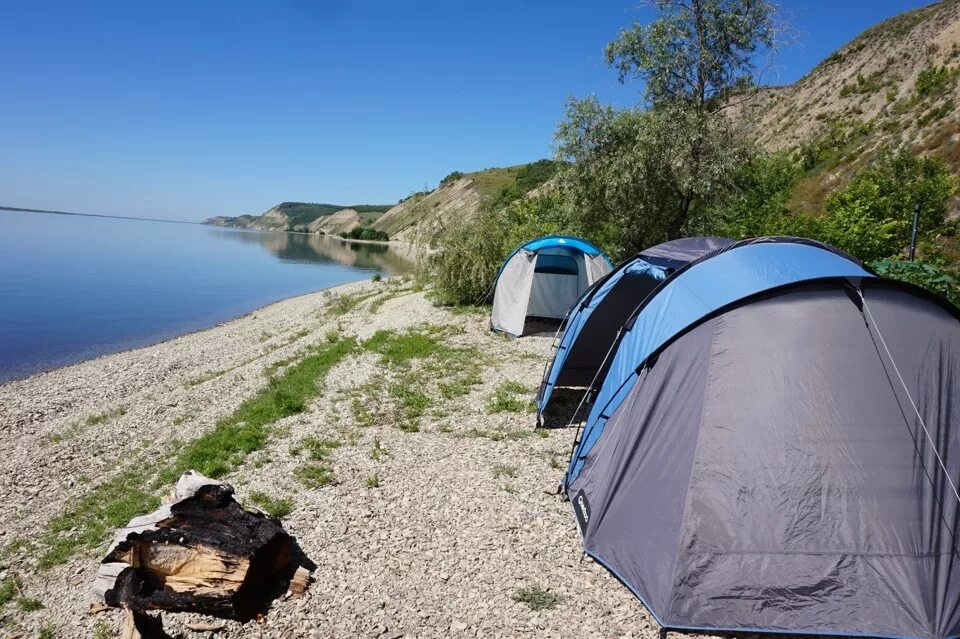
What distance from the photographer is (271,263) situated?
7638 centimetres

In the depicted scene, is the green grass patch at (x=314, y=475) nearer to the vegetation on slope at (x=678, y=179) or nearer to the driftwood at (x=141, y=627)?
the driftwood at (x=141, y=627)

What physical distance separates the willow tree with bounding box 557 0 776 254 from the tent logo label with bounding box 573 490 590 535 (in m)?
13.5

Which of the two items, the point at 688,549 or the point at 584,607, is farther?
the point at 584,607

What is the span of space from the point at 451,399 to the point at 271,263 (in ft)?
239

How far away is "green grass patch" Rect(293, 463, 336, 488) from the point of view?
712 cm

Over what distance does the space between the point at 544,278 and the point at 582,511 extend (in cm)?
1084

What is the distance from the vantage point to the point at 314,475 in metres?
7.30

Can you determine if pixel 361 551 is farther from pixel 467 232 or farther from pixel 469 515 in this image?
pixel 467 232

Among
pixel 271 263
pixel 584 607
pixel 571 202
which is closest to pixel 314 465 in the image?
pixel 584 607

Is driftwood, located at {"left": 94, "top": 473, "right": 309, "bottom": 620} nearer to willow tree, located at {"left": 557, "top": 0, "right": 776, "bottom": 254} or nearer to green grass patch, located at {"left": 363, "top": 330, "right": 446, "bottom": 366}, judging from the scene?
green grass patch, located at {"left": 363, "top": 330, "right": 446, "bottom": 366}

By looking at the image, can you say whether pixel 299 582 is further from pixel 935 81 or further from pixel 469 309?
pixel 935 81

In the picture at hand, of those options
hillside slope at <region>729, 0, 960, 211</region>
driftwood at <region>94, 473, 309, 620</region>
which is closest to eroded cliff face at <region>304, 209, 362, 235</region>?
hillside slope at <region>729, 0, 960, 211</region>

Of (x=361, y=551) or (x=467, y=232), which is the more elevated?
(x=467, y=232)

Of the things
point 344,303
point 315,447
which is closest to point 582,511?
point 315,447
